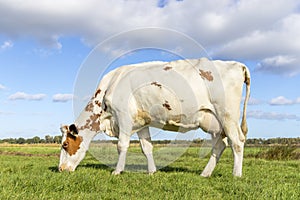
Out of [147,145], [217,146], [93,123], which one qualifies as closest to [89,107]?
[93,123]

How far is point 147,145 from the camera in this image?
10164 mm

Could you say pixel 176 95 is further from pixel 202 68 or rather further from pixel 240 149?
pixel 240 149

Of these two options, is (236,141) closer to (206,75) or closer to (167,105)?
(206,75)

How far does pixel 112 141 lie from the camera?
10375 mm

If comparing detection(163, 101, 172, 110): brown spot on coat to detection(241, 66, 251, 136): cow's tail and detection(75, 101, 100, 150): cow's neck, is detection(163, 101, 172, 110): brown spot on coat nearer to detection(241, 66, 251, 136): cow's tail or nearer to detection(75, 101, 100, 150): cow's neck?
detection(241, 66, 251, 136): cow's tail

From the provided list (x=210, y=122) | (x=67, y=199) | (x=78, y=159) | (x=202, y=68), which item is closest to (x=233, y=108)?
(x=210, y=122)

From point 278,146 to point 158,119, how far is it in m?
14.3

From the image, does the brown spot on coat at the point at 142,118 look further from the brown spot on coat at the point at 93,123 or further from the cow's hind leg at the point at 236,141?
the cow's hind leg at the point at 236,141

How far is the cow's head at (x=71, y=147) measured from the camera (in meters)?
9.73

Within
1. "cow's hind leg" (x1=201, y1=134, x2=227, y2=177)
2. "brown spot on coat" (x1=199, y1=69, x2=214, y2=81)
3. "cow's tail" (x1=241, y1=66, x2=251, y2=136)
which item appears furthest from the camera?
"cow's hind leg" (x1=201, y1=134, x2=227, y2=177)

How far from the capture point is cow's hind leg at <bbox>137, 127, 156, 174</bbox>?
33.0 feet

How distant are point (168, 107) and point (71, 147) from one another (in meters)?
2.88

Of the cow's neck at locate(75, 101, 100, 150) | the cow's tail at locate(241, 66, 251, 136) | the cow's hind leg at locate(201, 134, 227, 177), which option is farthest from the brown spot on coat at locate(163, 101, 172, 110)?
the cow's neck at locate(75, 101, 100, 150)

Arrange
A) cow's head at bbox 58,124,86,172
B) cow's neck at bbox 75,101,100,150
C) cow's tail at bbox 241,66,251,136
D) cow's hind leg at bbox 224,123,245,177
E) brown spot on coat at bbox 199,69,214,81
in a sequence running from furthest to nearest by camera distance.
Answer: cow's neck at bbox 75,101,100,150 < cow's head at bbox 58,124,86,172 < cow's tail at bbox 241,66,251,136 < brown spot on coat at bbox 199,69,214,81 < cow's hind leg at bbox 224,123,245,177
